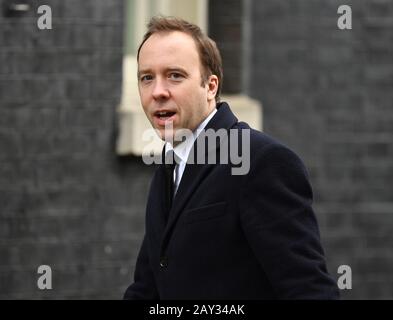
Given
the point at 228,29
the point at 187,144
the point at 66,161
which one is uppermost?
the point at 228,29

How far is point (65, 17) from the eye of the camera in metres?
7.30

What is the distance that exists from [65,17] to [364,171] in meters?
2.62

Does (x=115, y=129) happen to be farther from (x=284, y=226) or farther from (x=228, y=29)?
(x=284, y=226)

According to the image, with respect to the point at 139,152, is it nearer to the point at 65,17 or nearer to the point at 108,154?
the point at 108,154

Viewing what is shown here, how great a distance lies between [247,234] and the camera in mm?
3125

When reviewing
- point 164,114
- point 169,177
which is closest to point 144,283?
point 169,177

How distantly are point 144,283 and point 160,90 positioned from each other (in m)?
0.80

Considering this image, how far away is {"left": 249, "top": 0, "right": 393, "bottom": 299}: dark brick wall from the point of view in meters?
7.91

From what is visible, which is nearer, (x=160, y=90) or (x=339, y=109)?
(x=160, y=90)

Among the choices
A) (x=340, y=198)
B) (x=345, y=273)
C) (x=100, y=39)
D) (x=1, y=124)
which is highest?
(x=100, y=39)

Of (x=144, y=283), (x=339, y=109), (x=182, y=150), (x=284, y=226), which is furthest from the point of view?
(x=339, y=109)
